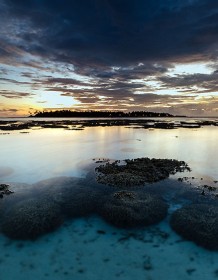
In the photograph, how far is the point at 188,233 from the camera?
13742mm

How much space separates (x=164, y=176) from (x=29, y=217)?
42.7ft

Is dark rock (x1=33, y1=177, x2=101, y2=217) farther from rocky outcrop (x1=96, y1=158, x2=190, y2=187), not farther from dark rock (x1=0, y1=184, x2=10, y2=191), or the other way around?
rocky outcrop (x1=96, y1=158, x2=190, y2=187)

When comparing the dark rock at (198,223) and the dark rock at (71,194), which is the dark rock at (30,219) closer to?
the dark rock at (71,194)

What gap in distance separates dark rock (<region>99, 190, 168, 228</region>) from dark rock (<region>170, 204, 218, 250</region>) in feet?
3.64

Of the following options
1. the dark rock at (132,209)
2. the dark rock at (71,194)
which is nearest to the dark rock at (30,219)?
the dark rock at (71,194)

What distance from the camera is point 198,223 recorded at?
47.3 feet

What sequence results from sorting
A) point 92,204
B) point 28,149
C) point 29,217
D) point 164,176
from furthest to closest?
point 28,149 < point 164,176 < point 92,204 < point 29,217

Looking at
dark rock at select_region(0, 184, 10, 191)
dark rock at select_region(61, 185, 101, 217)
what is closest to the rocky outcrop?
dark rock at select_region(61, 185, 101, 217)

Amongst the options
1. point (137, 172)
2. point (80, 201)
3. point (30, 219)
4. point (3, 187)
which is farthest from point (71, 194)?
point (137, 172)

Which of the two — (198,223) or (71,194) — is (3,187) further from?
(198,223)

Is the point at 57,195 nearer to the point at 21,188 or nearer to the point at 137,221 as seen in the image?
the point at 21,188

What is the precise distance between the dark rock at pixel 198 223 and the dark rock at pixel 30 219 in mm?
6730

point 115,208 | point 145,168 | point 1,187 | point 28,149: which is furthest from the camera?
point 28,149

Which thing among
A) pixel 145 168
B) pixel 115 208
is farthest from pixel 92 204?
pixel 145 168
